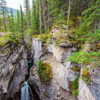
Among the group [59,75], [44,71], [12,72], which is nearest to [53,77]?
[59,75]

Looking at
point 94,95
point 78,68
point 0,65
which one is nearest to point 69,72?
point 78,68

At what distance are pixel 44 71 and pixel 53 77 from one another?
1939 millimetres

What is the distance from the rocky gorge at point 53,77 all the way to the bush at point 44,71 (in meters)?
0.59

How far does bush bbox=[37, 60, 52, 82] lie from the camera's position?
11766 millimetres

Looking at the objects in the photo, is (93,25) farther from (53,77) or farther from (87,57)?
(53,77)

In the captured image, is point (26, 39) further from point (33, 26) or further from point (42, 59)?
point (42, 59)

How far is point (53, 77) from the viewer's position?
38.3 ft

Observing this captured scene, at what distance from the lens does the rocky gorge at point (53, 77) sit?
224 inches

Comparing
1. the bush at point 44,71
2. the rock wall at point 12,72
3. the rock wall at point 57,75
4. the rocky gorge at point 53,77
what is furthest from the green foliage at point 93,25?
the rock wall at point 12,72

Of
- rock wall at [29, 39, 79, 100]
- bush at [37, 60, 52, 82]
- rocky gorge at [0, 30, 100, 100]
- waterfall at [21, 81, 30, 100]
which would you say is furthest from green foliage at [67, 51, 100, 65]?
waterfall at [21, 81, 30, 100]

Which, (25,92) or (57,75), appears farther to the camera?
(25,92)

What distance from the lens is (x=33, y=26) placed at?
17.3 meters

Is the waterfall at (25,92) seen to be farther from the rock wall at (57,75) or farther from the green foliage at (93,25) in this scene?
the green foliage at (93,25)

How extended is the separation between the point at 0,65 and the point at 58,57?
8.30m
